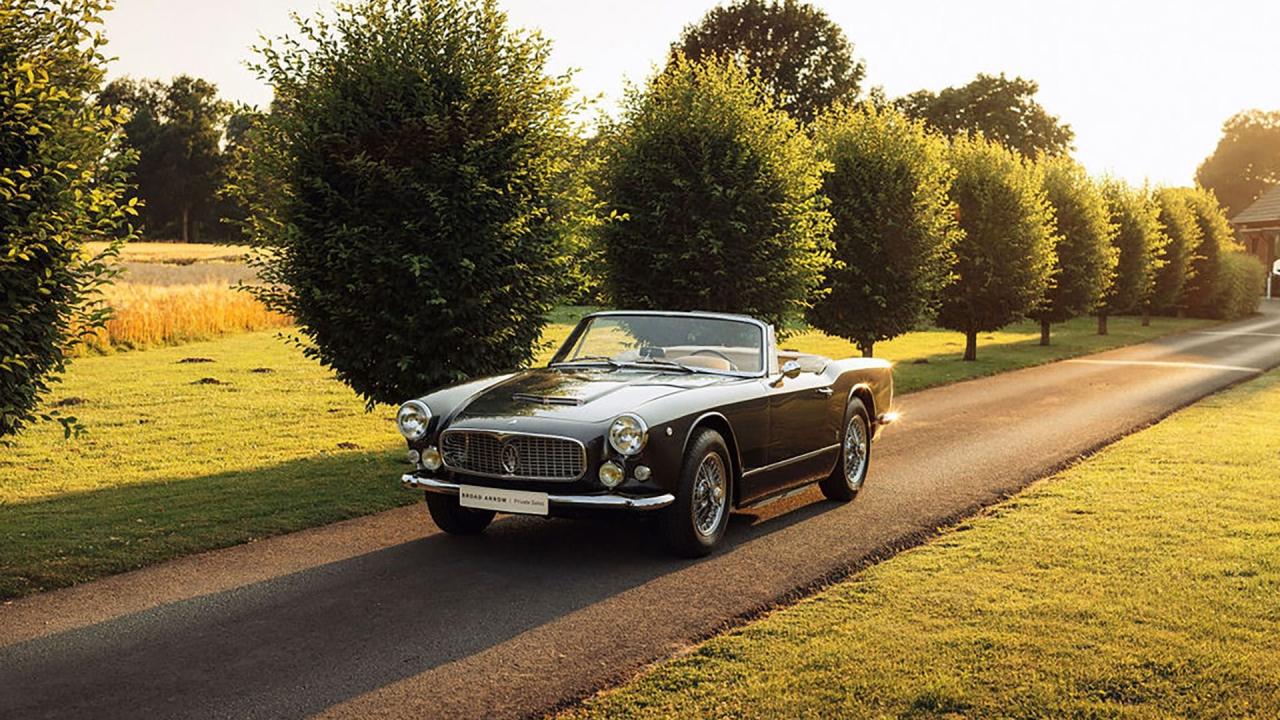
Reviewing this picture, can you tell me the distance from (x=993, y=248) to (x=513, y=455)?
2429cm

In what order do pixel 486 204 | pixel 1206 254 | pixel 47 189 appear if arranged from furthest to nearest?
1. pixel 1206 254
2. pixel 486 204
3. pixel 47 189

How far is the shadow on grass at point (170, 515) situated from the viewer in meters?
7.76

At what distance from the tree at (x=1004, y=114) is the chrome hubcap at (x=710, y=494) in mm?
68272

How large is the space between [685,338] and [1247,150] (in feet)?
413

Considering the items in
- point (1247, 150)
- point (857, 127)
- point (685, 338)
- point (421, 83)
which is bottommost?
point (685, 338)

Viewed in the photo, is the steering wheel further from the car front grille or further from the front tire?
the car front grille

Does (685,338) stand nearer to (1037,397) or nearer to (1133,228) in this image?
(1037,397)

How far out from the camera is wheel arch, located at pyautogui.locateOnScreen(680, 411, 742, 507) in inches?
307

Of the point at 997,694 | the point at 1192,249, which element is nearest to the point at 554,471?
the point at 997,694

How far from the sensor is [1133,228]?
4241 centimetres

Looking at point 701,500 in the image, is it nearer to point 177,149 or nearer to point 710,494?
point 710,494

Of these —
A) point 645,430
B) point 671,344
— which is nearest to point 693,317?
point 671,344

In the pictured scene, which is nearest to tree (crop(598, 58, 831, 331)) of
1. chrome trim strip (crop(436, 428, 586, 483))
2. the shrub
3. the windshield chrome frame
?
the windshield chrome frame

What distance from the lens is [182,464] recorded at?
1228cm
